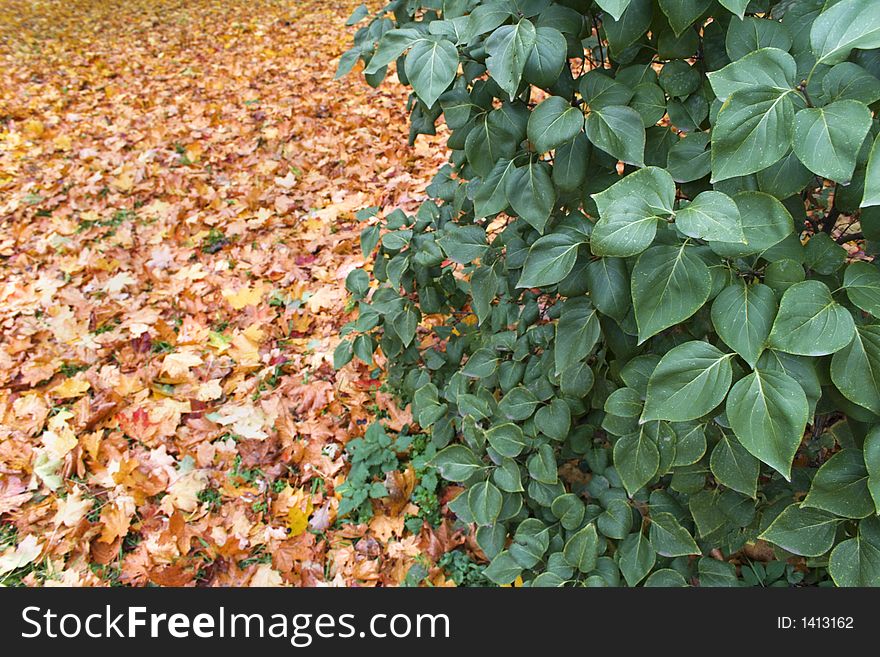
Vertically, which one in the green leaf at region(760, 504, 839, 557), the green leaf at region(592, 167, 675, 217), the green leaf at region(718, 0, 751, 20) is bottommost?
the green leaf at region(760, 504, 839, 557)

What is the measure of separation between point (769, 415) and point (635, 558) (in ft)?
2.44

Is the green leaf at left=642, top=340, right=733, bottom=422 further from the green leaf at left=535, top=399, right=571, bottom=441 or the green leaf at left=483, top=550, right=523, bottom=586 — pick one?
the green leaf at left=483, top=550, right=523, bottom=586

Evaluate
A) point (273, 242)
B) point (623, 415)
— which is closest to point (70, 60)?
point (273, 242)

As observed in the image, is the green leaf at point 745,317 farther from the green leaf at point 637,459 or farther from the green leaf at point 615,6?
the green leaf at point 615,6

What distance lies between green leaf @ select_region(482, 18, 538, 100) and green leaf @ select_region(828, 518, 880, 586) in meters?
1.05

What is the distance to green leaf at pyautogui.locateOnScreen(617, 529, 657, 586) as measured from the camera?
1.56 m

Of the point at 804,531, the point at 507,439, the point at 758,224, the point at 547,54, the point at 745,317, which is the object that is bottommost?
the point at 507,439

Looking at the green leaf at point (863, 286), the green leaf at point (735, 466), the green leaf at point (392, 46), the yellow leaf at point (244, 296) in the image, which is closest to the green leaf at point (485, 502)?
the green leaf at point (735, 466)

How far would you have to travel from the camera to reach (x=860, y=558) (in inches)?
44.1

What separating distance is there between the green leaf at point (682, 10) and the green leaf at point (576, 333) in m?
0.59

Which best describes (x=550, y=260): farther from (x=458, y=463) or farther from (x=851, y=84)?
(x=458, y=463)

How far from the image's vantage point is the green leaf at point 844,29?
881 mm

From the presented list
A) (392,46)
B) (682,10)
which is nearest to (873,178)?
(682,10)

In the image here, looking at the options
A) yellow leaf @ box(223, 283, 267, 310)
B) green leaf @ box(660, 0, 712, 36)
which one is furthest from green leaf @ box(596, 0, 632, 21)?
yellow leaf @ box(223, 283, 267, 310)
